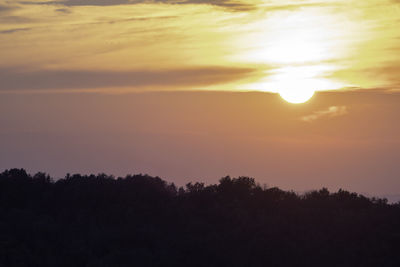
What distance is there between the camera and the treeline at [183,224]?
32.0 m

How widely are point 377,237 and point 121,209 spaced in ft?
37.3

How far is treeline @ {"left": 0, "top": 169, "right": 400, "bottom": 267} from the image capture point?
32.0 meters

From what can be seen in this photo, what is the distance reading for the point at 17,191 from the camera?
129ft

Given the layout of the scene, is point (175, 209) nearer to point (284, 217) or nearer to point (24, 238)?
point (284, 217)

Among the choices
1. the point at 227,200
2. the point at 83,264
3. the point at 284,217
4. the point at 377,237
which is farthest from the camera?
the point at 227,200

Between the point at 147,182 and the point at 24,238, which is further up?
the point at 147,182

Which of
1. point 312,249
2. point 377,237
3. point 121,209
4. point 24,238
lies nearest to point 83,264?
point 24,238

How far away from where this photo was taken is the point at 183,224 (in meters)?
35.6

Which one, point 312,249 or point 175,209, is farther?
point 175,209

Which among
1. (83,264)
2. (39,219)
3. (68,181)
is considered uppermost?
(68,181)

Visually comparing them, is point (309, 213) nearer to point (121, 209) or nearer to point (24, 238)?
point (121, 209)

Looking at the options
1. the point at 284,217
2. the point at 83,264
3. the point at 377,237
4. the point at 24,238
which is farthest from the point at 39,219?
the point at 377,237

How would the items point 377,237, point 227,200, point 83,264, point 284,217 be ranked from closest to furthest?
point 83,264
point 377,237
point 284,217
point 227,200

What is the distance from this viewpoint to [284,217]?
118ft
